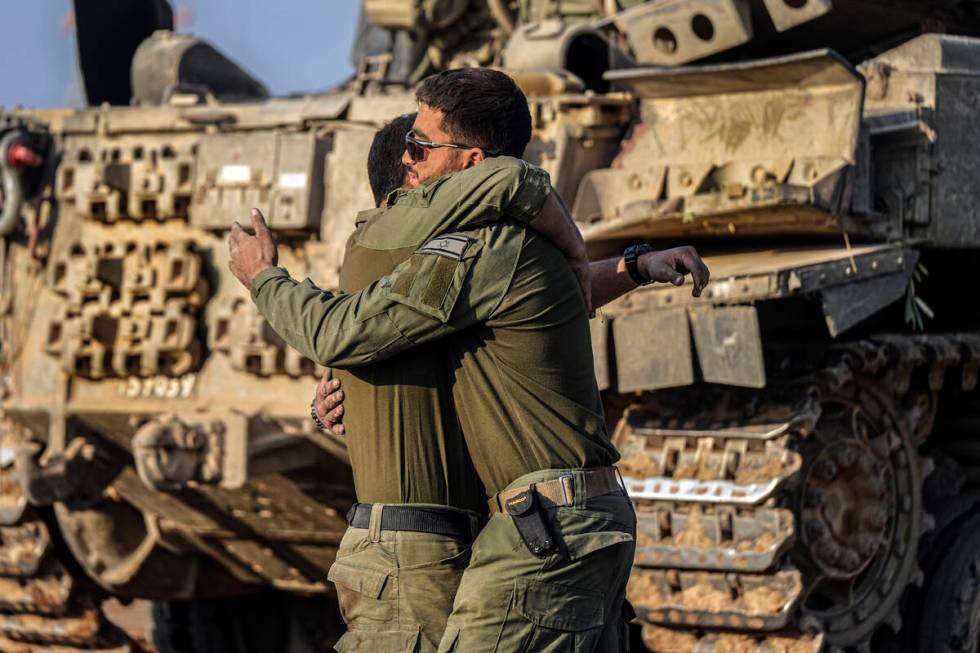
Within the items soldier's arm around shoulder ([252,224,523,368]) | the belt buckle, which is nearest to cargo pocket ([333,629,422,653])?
the belt buckle

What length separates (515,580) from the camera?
3875 millimetres

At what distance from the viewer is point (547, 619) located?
387 centimetres

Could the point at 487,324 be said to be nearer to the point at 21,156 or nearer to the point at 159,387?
the point at 159,387

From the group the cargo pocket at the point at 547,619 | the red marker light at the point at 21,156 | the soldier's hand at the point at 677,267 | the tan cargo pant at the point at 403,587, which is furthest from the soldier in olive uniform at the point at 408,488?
the red marker light at the point at 21,156

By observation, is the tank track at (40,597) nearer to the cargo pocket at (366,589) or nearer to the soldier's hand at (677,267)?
the cargo pocket at (366,589)

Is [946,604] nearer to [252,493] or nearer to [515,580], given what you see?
[252,493]

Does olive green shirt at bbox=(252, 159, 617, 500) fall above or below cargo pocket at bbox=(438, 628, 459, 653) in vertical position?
above

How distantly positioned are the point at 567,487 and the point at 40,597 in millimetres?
6634

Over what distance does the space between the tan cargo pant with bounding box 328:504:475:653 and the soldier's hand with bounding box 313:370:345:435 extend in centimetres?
32

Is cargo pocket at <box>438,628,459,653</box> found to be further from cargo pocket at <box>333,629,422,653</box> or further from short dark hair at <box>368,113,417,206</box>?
short dark hair at <box>368,113,417,206</box>

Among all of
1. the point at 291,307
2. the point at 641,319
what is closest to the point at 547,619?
the point at 291,307

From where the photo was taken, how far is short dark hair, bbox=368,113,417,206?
434 cm

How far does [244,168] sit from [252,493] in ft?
5.00

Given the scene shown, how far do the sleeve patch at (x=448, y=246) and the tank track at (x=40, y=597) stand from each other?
6145 mm
